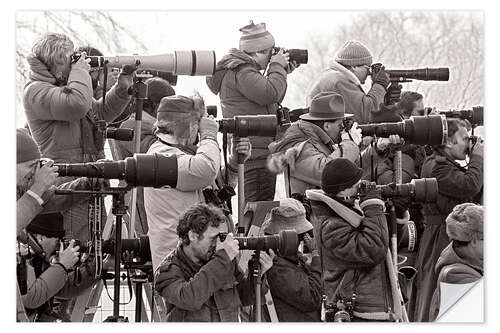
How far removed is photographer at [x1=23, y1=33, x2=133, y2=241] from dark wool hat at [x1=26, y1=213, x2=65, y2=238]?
1.2 inches

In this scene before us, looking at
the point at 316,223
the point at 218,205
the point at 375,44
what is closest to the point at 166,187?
the point at 218,205

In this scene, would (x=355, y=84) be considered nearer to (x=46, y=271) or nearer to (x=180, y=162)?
(x=180, y=162)

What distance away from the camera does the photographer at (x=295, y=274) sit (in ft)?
18.1

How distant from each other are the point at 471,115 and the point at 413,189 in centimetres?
38

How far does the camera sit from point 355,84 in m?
6.26

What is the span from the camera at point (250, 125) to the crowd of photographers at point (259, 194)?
0.01m

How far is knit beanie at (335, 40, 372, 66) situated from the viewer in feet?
19.9

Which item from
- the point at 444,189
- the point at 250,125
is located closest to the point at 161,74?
the point at 250,125

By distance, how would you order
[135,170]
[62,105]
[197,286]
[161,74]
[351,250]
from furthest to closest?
1. [161,74]
2. [62,105]
3. [351,250]
4. [135,170]
5. [197,286]

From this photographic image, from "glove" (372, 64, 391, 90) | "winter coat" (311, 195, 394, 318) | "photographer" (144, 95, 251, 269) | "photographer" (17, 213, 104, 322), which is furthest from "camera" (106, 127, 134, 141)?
"glove" (372, 64, 391, 90)

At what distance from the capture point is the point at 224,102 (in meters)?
6.11

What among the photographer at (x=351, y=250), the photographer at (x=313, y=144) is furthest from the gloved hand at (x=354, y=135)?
the photographer at (x=351, y=250)

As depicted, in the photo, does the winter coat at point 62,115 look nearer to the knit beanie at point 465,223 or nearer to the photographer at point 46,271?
the photographer at point 46,271

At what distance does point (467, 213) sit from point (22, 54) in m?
1.79
